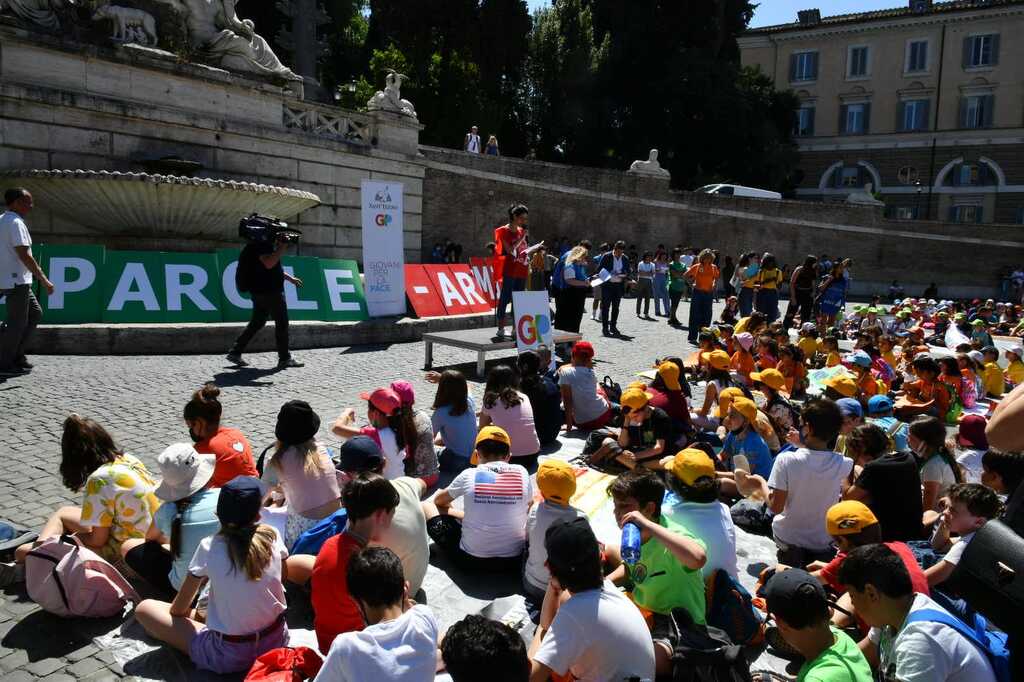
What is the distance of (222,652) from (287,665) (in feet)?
1.70

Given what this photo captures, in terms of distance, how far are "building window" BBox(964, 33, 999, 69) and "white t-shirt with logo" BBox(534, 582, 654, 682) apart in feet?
173

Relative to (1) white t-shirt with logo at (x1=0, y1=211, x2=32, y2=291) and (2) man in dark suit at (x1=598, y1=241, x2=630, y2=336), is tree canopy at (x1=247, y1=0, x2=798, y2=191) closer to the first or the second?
(2) man in dark suit at (x1=598, y1=241, x2=630, y2=336)

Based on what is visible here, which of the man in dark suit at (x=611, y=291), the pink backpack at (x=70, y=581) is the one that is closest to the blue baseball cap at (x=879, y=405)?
the pink backpack at (x=70, y=581)

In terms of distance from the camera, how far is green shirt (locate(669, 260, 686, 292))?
17578 millimetres

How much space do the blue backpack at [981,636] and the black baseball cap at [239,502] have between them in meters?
2.82

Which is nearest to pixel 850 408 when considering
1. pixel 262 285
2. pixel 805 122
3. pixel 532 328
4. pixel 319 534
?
pixel 319 534

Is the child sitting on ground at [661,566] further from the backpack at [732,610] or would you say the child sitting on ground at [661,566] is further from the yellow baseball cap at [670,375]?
the yellow baseball cap at [670,375]

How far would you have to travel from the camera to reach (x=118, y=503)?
13.6 feet

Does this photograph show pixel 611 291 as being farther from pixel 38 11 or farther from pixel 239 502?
pixel 239 502

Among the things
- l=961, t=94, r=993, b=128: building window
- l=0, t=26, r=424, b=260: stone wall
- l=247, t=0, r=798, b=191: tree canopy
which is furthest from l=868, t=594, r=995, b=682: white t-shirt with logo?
l=961, t=94, r=993, b=128: building window

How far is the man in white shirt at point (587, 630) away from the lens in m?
3.00

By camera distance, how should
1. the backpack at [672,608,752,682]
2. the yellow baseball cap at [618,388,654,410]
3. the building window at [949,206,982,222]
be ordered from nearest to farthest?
the backpack at [672,608,752,682]
the yellow baseball cap at [618,388,654,410]
the building window at [949,206,982,222]

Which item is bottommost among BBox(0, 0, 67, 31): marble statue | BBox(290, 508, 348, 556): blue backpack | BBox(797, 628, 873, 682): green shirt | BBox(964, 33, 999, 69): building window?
BBox(290, 508, 348, 556): blue backpack

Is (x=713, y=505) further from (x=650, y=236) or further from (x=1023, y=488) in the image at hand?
(x=650, y=236)
